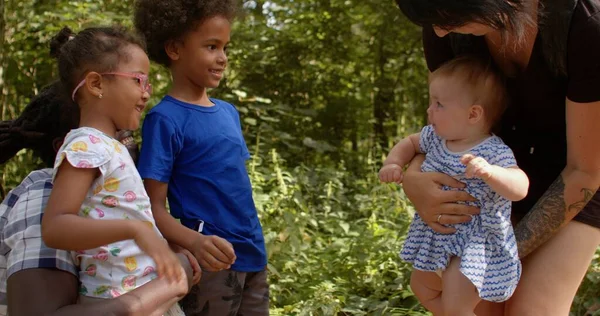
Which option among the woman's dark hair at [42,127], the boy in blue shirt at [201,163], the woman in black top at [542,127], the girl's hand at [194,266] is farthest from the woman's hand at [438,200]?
the woman's dark hair at [42,127]

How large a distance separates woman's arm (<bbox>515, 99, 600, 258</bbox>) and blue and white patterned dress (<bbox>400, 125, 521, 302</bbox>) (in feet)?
0.32

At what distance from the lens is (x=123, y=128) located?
7.80 feet

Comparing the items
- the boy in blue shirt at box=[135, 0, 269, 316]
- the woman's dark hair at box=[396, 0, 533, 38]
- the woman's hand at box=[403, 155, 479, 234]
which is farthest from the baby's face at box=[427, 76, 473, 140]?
the boy in blue shirt at box=[135, 0, 269, 316]

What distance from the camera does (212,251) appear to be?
242 cm

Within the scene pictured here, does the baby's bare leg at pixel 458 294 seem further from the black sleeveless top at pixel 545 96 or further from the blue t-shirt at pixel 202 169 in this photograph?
the blue t-shirt at pixel 202 169

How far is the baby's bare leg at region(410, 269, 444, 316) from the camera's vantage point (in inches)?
99.0

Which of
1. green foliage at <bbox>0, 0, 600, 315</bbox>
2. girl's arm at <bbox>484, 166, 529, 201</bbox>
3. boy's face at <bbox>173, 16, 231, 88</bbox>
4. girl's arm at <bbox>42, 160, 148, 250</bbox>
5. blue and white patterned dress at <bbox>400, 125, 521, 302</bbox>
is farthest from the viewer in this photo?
green foliage at <bbox>0, 0, 600, 315</bbox>

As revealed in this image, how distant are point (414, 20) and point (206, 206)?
0.96 meters

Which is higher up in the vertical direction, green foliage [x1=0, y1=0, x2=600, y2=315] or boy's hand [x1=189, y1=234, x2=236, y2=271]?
boy's hand [x1=189, y1=234, x2=236, y2=271]

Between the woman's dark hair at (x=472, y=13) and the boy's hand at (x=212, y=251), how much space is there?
954 mm

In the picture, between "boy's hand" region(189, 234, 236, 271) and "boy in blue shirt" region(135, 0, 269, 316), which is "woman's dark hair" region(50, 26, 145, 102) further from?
"boy's hand" region(189, 234, 236, 271)

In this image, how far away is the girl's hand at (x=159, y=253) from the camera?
2111 mm

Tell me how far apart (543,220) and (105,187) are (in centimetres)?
140

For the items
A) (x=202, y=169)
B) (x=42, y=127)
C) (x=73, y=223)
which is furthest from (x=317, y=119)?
(x=73, y=223)
